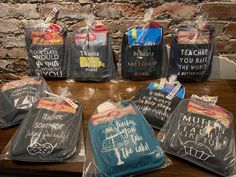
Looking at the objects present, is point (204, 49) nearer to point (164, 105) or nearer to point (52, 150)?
point (164, 105)

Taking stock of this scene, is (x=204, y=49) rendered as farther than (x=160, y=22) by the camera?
No

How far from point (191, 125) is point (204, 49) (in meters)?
0.41

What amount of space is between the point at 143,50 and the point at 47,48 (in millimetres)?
417

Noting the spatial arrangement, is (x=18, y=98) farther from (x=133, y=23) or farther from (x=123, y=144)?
(x=133, y=23)

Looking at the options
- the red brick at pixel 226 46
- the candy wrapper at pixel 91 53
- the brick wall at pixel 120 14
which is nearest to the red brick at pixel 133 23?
the brick wall at pixel 120 14

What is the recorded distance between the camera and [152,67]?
1.26m

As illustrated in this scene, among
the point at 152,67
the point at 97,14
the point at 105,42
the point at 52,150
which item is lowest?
the point at 52,150

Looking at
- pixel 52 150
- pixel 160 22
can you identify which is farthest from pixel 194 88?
pixel 52 150

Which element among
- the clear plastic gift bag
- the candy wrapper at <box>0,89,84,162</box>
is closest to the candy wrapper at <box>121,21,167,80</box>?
the clear plastic gift bag

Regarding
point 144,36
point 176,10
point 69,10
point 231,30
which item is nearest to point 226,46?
point 231,30

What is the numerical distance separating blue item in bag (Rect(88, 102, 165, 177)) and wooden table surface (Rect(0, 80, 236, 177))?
0.17ft

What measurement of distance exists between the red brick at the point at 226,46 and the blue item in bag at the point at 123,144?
23.8 inches

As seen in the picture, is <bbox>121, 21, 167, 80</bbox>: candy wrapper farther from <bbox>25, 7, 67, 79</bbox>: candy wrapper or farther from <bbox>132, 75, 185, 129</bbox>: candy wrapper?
<bbox>25, 7, 67, 79</bbox>: candy wrapper

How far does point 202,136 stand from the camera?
2.89 feet
